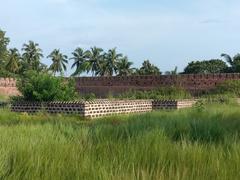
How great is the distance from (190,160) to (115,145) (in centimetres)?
99

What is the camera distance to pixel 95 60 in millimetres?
60156

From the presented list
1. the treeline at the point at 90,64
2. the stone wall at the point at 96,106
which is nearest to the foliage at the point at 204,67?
the treeline at the point at 90,64

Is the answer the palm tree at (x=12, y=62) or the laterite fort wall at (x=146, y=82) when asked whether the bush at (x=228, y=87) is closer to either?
the laterite fort wall at (x=146, y=82)

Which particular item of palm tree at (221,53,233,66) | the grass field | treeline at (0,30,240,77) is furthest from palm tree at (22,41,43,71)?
the grass field

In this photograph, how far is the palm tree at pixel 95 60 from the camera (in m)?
59.9

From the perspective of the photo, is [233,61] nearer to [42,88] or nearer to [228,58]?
[228,58]

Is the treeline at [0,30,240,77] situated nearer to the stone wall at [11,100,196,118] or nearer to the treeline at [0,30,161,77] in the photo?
the treeline at [0,30,161,77]

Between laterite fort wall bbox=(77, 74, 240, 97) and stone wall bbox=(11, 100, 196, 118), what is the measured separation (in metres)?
12.8

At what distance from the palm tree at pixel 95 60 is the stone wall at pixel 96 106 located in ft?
125

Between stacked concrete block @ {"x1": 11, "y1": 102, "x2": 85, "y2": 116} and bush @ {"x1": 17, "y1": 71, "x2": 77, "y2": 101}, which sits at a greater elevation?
bush @ {"x1": 17, "y1": 71, "x2": 77, "y2": 101}

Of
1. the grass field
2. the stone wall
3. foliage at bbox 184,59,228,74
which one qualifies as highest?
foliage at bbox 184,59,228,74

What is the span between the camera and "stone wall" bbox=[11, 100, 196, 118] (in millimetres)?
17625

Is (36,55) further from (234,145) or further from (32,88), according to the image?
(234,145)

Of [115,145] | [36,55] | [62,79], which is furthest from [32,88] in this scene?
[36,55]
